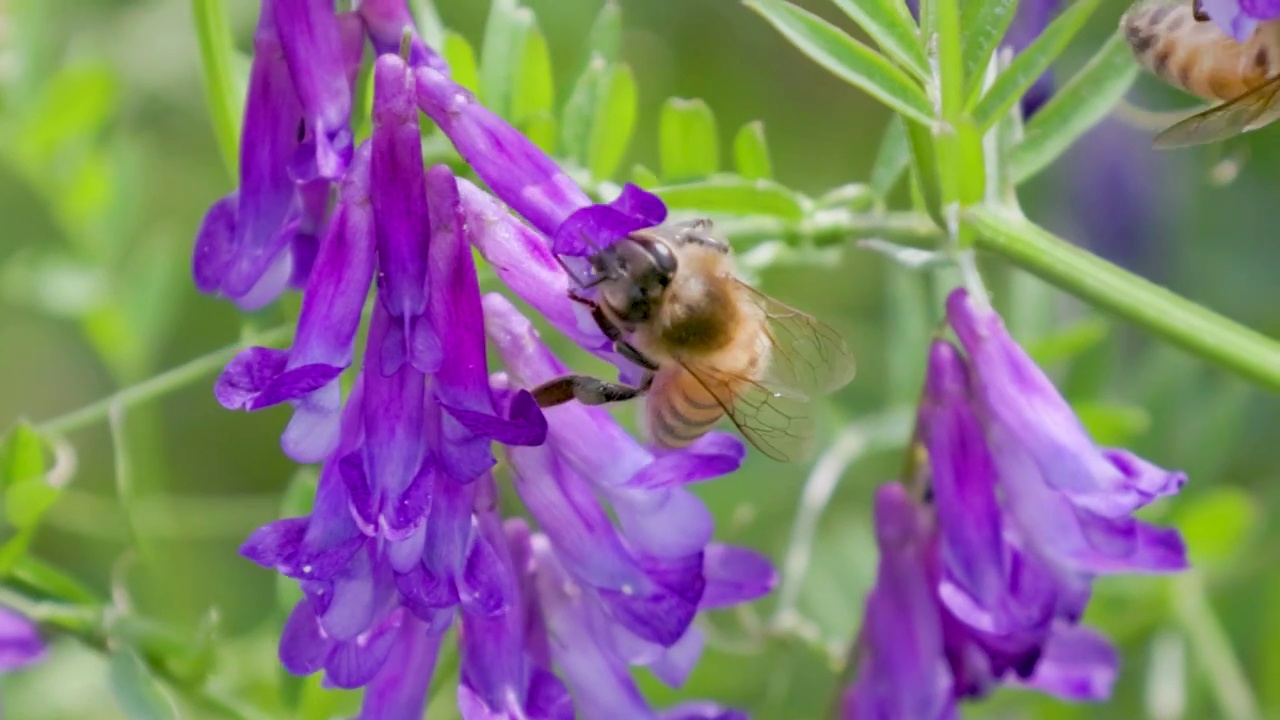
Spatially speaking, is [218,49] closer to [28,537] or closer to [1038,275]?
[28,537]

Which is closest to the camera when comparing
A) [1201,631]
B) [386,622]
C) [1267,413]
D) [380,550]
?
[380,550]

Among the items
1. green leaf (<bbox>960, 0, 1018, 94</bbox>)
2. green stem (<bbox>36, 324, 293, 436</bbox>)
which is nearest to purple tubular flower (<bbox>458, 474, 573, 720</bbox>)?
green stem (<bbox>36, 324, 293, 436</bbox>)

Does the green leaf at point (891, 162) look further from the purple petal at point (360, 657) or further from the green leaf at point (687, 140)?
the purple petal at point (360, 657)

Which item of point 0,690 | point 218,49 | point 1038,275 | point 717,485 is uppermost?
point 218,49

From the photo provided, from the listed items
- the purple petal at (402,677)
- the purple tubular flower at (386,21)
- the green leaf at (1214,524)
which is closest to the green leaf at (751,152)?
the purple tubular flower at (386,21)

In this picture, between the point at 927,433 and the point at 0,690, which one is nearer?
the point at 927,433

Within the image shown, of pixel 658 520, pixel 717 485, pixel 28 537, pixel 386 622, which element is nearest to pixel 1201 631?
pixel 717 485

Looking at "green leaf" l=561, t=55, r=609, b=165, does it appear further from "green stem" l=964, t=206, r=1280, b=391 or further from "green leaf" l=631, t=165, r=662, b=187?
"green stem" l=964, t=206, r=1280, b=391
